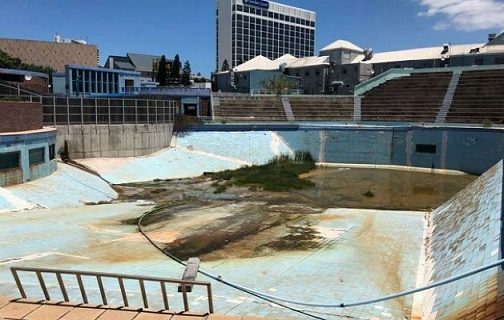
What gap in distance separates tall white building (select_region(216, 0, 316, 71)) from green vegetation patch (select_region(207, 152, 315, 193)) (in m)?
105

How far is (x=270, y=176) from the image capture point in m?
27.8

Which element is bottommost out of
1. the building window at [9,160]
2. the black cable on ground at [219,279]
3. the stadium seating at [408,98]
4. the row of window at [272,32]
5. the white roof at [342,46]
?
the black cable on ground at [219,279]

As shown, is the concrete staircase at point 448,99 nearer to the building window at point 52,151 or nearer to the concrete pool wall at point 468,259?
the concrete pool wall at point 468,259

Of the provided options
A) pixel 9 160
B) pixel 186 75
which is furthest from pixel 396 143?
pixel 186 75

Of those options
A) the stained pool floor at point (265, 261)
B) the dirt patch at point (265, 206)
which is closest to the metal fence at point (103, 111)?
the dirt patch at point (265, 206)

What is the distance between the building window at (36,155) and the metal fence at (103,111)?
17.4 ft

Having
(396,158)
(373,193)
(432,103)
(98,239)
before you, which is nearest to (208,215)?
(98,239)

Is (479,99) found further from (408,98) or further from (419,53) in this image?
(419,53)

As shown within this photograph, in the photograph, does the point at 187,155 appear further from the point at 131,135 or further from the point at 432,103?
the point at 432,103

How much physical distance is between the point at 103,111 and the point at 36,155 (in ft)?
28.0

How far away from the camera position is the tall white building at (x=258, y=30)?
133125 mm

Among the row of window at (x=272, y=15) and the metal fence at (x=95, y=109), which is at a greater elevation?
the row of window at (x=272, y=15)

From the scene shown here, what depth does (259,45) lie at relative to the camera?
456 feet

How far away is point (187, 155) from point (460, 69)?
31.4 m
